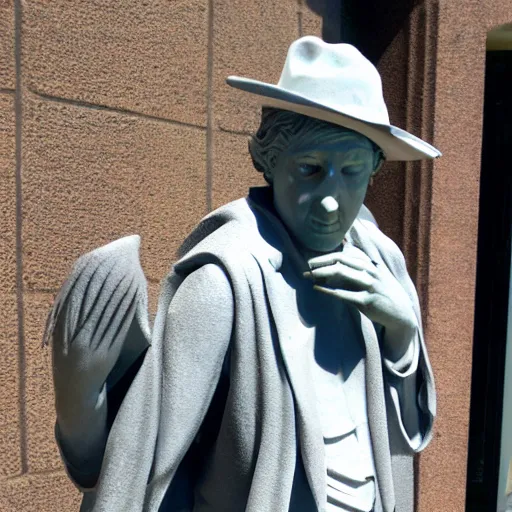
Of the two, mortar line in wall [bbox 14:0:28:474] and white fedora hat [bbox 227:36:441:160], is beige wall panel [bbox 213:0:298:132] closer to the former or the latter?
mortar line in wall [bbox 14:0:28:474]

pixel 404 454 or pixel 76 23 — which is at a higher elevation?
pixel 76 23

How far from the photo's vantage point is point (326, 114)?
1403 mm

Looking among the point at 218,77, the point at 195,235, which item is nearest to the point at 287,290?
the point at 195,235

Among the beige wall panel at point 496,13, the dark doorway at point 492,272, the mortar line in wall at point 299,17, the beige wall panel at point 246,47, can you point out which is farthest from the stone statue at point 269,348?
the dark doorway at point 492,272

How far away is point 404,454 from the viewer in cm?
169

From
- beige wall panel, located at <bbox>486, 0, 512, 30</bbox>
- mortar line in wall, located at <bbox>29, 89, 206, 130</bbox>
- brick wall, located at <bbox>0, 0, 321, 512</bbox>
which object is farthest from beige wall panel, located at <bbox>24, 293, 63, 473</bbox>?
beige wall panel, located at <bbox>486, 0, 512, 30</bbox>

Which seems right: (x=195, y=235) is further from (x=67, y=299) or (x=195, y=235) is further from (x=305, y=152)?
(x=67, y=299)

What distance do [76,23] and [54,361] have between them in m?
1.72

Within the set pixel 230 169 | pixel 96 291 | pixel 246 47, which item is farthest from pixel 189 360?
pixel 246 47

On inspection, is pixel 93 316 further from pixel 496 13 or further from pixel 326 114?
pixel 496 13

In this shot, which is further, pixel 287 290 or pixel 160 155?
pixel 160 155

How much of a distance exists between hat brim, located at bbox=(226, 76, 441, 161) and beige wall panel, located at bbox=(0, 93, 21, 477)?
4.23 ft

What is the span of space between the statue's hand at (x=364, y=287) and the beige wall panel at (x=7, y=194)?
4.58ft

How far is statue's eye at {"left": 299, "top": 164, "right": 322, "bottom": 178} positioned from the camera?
1473mm
